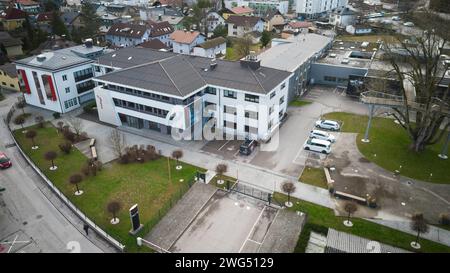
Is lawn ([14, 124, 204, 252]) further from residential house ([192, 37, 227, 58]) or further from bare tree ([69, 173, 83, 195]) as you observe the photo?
residential house ([192, 37, 227, 58])

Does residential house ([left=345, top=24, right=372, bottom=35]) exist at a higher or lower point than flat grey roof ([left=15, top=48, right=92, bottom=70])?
lower

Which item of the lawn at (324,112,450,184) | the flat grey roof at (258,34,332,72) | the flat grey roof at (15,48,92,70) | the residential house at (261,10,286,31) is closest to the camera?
the lawn at (324,112,450,184)

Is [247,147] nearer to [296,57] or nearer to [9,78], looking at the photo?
[296,57]

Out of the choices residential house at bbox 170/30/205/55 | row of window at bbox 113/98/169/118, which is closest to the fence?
row of window at bbox 113/98/169/118

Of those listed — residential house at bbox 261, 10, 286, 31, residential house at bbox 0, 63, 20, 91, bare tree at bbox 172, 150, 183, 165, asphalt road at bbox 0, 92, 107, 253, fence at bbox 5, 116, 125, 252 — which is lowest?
asphalt road at bbox 0, 92, 107, 253

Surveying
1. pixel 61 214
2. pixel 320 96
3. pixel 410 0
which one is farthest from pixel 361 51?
pixel 410 0

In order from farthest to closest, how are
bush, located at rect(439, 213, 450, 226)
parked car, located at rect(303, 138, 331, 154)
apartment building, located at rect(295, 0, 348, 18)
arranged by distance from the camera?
1. apartment building, located at rect(295, 0, 348, 18)
2. parked car, located at rect(303, 138, 331, 154)
3. bush, located at rect(439, 213, 450, 226)
